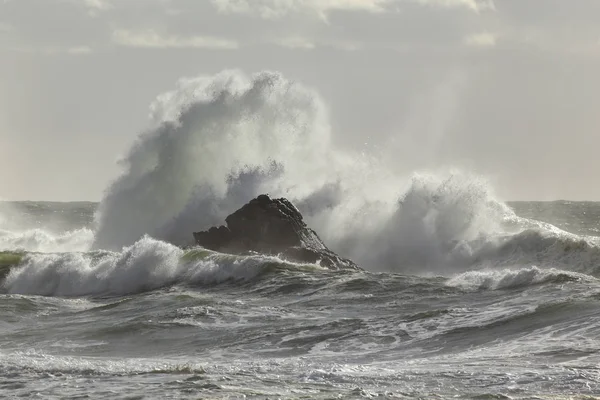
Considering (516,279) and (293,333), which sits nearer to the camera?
(293,333)

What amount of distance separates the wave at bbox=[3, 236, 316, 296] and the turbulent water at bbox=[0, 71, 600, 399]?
59 mm

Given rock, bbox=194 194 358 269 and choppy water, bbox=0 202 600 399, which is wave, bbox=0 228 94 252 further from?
choppy water, bbox=0 202 600 399

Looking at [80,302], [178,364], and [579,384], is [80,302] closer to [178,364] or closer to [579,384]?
[178,364]

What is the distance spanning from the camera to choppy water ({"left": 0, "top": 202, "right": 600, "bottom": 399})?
11367mm

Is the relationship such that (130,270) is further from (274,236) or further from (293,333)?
(293,333)

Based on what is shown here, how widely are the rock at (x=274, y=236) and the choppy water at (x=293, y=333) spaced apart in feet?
5.07

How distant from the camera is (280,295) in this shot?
2062 centimetres

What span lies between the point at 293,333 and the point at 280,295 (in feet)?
15.4

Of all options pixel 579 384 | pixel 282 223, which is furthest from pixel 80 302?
pixel 579 384

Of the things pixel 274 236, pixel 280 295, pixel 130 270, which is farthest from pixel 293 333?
pixel 274 236

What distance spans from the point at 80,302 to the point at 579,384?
45.8 feet

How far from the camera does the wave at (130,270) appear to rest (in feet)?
77.9

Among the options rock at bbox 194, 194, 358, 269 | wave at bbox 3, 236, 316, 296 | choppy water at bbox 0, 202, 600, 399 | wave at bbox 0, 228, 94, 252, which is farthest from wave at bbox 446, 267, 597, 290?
wave at bbox 0, 228, 94, 252

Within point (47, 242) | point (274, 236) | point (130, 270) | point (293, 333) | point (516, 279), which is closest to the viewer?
point (293, 333)
